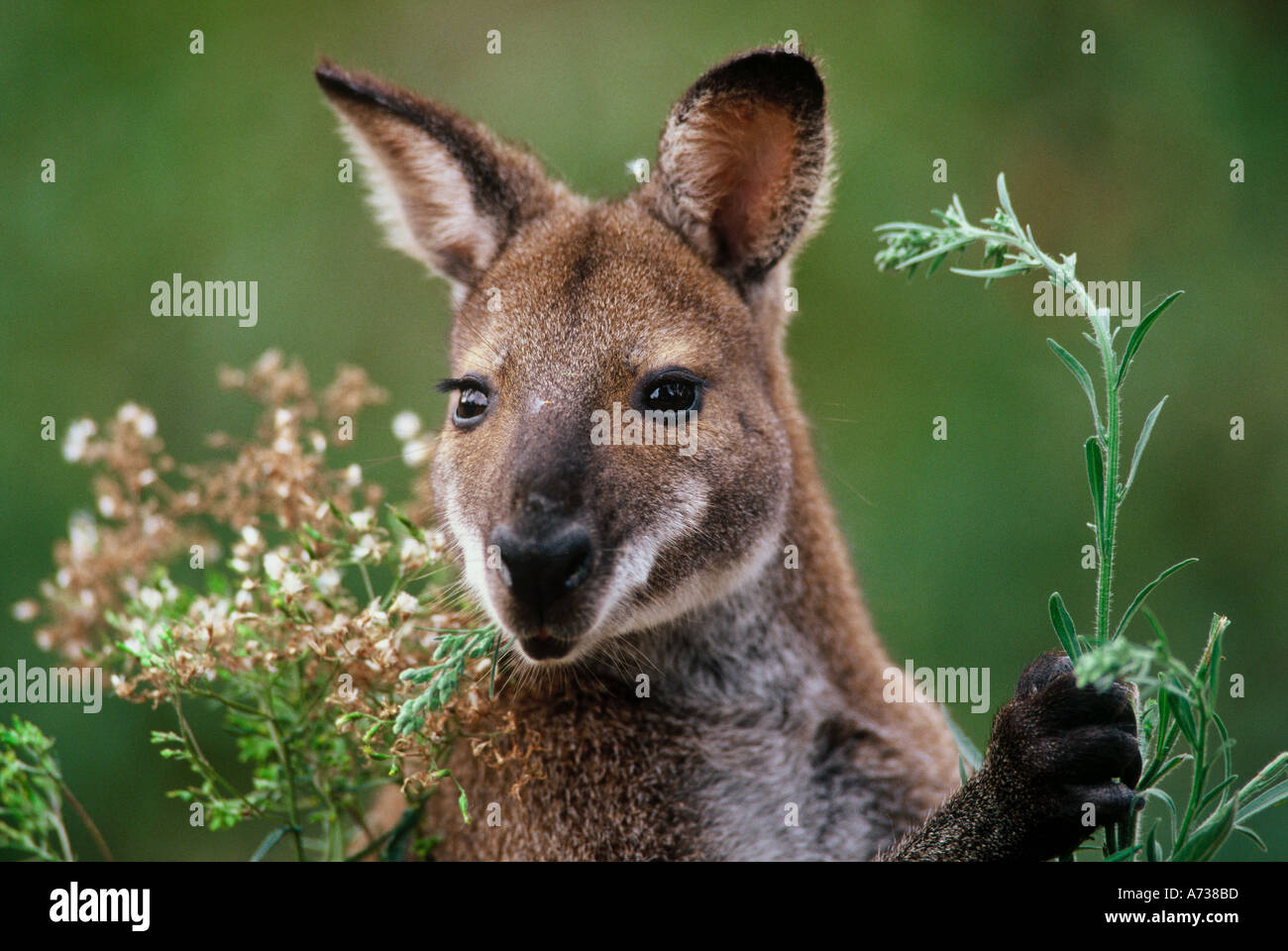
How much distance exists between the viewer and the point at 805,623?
469cm

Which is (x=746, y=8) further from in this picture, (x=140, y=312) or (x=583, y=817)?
(x=583, y=817)

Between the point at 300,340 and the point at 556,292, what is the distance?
5.24 meters

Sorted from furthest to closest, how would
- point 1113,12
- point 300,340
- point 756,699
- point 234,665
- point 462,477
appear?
point 300,340 < point 1113,12 < point 756,699 < point 462,477 < point 234,665

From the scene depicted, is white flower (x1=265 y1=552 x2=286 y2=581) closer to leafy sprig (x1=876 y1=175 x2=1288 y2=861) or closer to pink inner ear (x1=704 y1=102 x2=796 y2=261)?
leafy sprig (x1=876 y1=175 x2=1288 y2=861)

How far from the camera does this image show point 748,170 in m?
4.59

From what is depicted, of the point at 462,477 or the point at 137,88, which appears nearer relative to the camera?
the point at 462,477

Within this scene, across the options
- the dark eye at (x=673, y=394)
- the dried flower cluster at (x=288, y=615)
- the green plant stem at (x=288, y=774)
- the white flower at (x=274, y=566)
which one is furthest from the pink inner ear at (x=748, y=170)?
the green plant stem at (x=288, y=774)

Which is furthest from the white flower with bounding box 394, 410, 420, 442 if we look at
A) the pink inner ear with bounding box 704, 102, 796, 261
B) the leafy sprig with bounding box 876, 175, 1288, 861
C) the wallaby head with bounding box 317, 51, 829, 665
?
the leafy sprig with bounding box 876, 175, 1288, 861

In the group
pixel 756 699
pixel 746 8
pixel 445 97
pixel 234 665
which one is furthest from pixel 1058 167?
pixel 234 665

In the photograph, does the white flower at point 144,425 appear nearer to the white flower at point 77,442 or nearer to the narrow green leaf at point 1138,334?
the white flower at point 77,442

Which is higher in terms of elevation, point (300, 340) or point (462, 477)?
point (300, 340)

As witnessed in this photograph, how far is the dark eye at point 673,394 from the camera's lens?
164 inches

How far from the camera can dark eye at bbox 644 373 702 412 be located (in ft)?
13.6

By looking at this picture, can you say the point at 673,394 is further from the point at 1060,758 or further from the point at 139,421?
the point at 139,421
